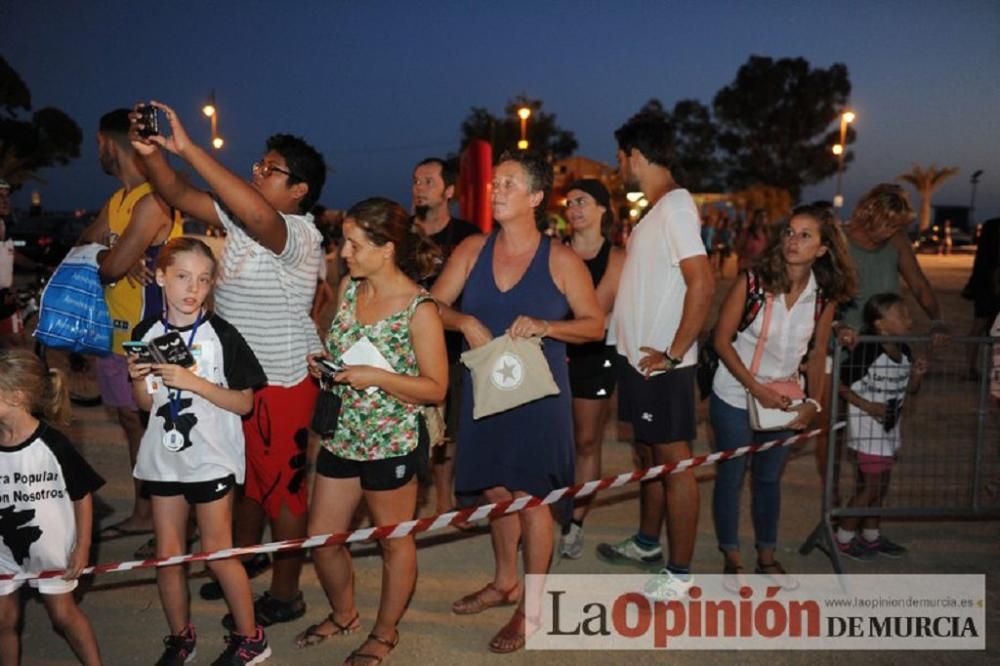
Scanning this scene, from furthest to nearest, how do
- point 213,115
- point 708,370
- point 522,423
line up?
point 213,115
point 708,370
point 522,423

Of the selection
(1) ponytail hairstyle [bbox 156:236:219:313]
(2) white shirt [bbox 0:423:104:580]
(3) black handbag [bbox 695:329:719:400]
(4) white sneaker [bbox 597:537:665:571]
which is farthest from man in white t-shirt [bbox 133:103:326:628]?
(3) black handbag [bbox 695:329:719:400]

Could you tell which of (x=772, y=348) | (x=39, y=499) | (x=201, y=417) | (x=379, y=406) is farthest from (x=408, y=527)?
(x=772, y=348)

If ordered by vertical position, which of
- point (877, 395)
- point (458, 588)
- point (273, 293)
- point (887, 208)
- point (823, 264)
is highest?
point (887, 208)

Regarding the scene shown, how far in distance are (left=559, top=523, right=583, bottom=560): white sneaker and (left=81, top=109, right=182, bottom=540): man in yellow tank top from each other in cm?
254

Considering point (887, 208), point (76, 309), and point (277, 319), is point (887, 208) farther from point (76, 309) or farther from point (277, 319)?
point (76, 309)

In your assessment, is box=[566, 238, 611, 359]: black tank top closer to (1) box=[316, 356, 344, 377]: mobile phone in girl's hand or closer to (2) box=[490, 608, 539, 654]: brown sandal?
(2) box=[490, 608, 539, 654]: brown sandal

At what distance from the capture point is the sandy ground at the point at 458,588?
380 centimetres

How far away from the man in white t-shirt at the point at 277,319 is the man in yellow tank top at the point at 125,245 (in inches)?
29.0

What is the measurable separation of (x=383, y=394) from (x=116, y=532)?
2.62 m

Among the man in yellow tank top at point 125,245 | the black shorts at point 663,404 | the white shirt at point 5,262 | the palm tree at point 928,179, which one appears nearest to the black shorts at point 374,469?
the black shorts at point 663,404

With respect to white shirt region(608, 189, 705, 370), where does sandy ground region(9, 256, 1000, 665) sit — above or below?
below

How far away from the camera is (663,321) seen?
4.20 metres

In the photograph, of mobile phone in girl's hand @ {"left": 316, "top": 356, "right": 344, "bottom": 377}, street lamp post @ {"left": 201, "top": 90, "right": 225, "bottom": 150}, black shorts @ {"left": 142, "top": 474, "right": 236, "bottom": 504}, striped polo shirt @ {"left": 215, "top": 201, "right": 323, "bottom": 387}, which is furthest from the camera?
street lamp post @ {"left": 201, "top": 90, "right": 225, "bottom": 150}

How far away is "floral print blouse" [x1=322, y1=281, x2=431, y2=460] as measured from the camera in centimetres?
345
